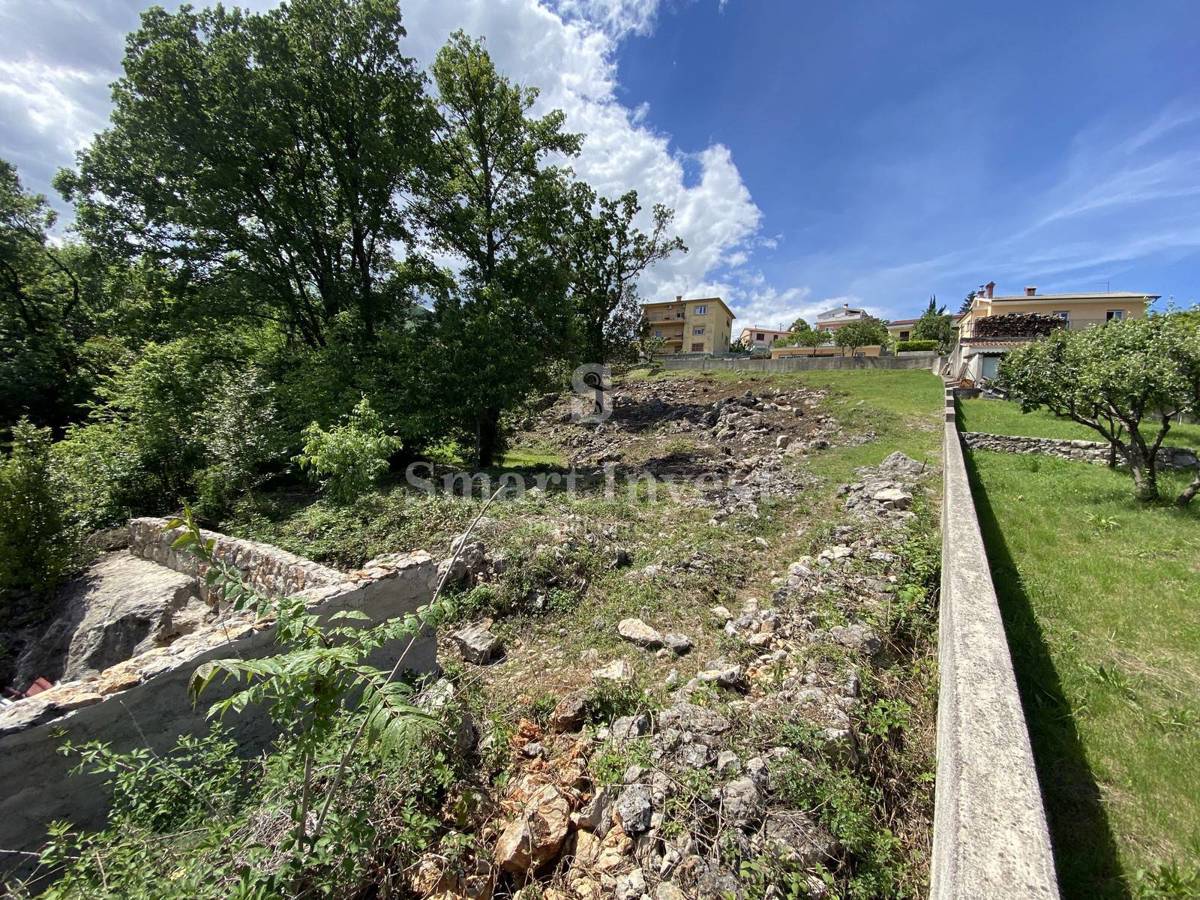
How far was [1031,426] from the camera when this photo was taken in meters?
13.3

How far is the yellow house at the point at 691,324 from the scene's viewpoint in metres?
50.2

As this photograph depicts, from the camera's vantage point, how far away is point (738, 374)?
80.0ft

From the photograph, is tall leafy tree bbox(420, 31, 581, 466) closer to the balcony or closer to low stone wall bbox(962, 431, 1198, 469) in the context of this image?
low stone wall bbox(962, 431, 1198, 469)

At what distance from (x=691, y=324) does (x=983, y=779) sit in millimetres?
52377

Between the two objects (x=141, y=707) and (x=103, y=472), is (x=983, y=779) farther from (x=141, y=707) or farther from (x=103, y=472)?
(x=103, y=472)

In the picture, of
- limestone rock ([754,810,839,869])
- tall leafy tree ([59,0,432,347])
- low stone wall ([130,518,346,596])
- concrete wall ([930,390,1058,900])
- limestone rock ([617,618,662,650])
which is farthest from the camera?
tall leafy tree ([59,0,432,347])

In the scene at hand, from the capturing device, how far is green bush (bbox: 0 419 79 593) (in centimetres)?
546

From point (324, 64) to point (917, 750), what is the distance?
677 inches

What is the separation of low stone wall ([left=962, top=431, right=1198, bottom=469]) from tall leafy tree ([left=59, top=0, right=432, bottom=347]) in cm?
1740

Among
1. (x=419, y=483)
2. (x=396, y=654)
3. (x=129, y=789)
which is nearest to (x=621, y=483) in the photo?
(x=419, y=483)

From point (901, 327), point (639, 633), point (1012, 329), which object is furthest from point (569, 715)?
point (901, 327)

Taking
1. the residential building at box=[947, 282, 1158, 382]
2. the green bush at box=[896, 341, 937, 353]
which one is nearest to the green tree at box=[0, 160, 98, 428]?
the residential building at box=[947, 282, 1158, 382]

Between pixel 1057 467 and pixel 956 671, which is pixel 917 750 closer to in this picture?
pixel 956 671

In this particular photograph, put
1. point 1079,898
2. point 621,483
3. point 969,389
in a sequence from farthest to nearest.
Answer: point 969,389
point 621,483
point 1079,898
